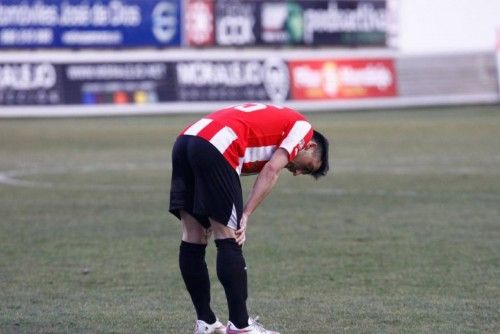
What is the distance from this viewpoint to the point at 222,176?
7.79 metres

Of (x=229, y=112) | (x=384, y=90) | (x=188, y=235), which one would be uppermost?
(x=229, y=112)

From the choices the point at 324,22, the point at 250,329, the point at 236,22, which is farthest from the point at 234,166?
the point at 324,22

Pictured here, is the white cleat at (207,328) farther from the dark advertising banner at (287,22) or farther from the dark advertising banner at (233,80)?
the dark advertising banner at (287,22)

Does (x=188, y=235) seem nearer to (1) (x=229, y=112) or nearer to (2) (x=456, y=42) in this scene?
(1) (x=229, y=112)

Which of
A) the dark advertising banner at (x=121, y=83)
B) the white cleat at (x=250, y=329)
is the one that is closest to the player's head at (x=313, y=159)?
the white cleat at (x=250, y=329)

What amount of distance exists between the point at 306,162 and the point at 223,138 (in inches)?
25.4

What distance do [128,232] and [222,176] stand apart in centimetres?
650

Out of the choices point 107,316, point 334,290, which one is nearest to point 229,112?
point 107,316

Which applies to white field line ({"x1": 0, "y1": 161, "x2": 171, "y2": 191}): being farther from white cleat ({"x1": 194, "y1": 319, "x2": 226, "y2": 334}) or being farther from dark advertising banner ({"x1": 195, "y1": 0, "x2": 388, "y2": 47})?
dark advertising banner ({"x1": 195, "y1": 0, "x2": 388, "y2": 47})

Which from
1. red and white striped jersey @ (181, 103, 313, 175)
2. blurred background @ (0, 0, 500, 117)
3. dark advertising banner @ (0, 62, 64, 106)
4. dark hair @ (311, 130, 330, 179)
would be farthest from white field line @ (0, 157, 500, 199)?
blurred background @ (0, 0, 500, 117)

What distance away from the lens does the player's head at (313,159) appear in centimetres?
810

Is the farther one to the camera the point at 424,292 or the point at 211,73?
the point at 211,73

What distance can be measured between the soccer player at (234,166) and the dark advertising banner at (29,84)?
3197 centimetres

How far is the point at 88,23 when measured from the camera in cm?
4419
